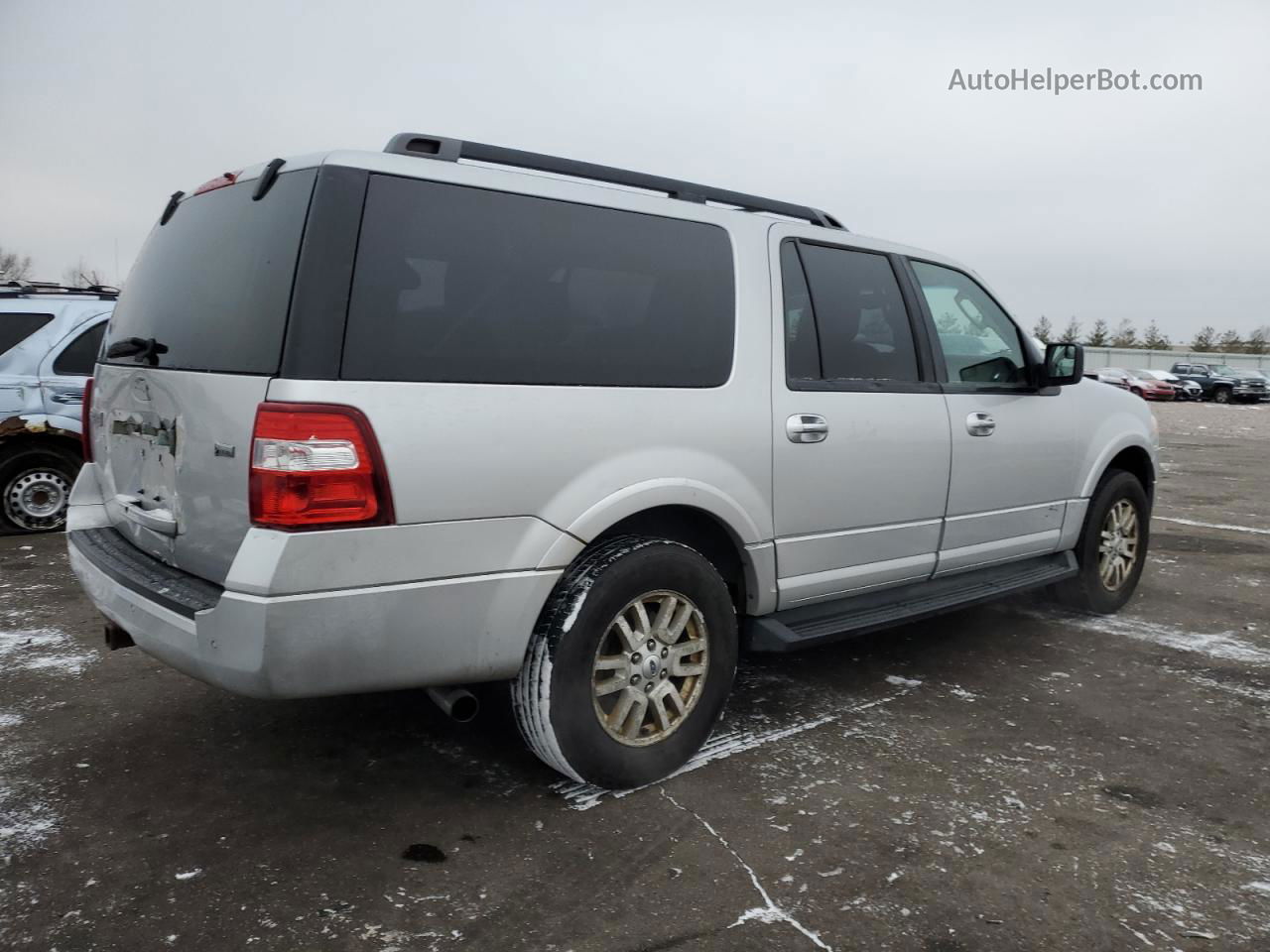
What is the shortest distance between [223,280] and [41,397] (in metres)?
5.09

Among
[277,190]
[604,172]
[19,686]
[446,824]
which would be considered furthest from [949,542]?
[19,686]

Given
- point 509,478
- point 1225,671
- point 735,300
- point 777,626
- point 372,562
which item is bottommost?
point 1225,671

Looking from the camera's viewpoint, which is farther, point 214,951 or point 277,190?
point 277,190

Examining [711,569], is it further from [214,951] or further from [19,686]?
[19,686]

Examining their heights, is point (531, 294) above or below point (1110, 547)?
above

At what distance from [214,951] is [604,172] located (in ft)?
8.29

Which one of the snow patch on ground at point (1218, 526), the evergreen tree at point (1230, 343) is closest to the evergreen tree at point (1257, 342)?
the evergreen tree at point (1230, 343)

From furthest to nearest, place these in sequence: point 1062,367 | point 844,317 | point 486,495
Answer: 1. point 1062,367
2. point 844,317
3. point 486,495

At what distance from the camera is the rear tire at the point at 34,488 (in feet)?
23.1

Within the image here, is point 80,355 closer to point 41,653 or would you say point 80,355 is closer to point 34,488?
point 34,488

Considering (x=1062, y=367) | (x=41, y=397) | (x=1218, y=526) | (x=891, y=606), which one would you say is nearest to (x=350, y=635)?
(x=891, y=606)

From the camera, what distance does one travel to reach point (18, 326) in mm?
7094

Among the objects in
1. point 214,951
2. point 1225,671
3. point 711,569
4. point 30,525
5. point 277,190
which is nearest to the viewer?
point 214,951

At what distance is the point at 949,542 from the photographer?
13.9 ft
